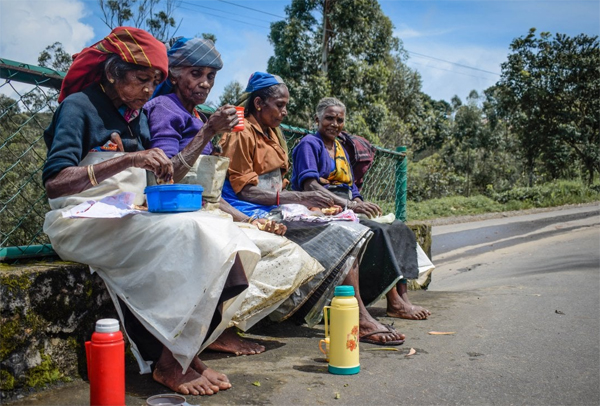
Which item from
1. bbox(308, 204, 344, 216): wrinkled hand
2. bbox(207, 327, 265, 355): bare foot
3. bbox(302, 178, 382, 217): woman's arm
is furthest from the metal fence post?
bbox(207, 327, 265, 355): bare foot

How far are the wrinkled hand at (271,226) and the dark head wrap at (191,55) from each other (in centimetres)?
102

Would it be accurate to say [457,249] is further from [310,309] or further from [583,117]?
[583,117]

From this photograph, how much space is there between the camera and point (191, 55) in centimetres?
339

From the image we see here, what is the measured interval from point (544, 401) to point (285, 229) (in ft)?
5.72


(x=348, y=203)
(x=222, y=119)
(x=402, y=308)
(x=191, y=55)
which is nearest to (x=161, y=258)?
(x=222, y=119)

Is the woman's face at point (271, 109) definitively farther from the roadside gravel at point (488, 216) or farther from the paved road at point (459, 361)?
the roadside gravel at point (488, 216)

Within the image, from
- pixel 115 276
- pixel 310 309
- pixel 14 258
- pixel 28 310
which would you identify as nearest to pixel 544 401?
pixel 310 309

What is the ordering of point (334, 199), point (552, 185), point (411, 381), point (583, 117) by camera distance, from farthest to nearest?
point (583, 117) < point (552, 185) < point (334, 199) < point (411, 381)

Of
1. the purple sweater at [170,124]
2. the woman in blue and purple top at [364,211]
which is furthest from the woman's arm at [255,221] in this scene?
the woman in blue and purple top at [364,211]

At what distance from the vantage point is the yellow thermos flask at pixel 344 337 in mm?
2850

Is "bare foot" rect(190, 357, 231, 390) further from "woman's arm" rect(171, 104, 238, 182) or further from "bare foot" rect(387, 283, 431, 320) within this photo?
"bare foot" rect(387, 283, 431, 320)

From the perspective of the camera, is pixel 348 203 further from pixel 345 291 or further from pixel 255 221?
pixel 345 291

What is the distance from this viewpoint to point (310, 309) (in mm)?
3625

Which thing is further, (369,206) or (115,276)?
(369,206)
